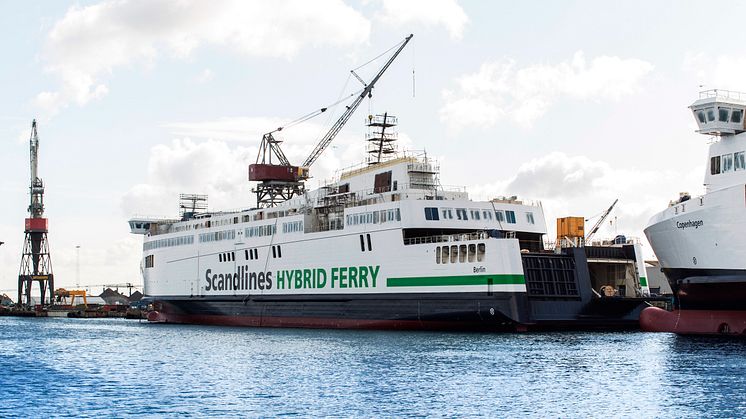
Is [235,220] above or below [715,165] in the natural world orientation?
above

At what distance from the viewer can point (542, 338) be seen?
52.3 metres

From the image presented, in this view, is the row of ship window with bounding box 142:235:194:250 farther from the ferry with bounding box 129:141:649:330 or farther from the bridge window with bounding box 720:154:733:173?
the bridge window with bounding box 720:154:733:173

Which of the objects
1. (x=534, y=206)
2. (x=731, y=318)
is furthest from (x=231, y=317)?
(x=731, y=318)

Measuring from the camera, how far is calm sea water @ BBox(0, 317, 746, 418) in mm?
31078

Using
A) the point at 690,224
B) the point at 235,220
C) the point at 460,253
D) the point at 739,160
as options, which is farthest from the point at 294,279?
the point at 739,160

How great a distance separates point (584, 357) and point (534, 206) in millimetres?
21756

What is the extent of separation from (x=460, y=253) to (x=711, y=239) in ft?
48.9

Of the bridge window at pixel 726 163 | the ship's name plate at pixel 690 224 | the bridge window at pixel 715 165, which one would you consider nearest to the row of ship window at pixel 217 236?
the ship's name plate at pixel 690 224

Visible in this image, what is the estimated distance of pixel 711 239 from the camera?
46.5 metres

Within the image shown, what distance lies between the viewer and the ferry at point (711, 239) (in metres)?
45.4

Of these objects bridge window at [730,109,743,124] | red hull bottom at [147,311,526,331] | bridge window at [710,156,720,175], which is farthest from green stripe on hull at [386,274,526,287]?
bridge window at [730,109,743,124]

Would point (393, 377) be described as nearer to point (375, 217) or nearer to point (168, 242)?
point (375, 217)

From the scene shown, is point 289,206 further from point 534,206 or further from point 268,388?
point 268,388

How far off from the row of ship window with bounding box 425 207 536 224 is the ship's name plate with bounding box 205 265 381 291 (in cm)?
500
